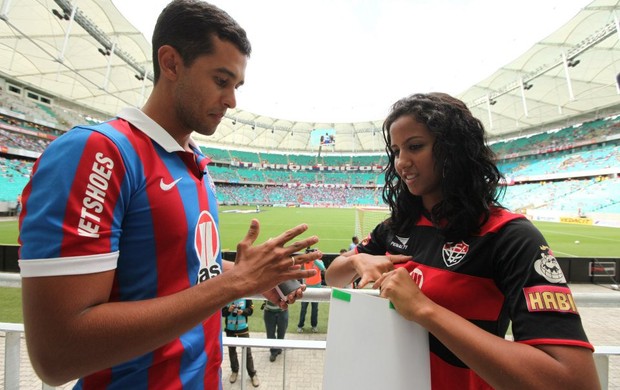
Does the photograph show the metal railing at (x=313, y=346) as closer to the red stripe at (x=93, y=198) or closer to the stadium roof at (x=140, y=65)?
the red stripe at (x=93, y=198)

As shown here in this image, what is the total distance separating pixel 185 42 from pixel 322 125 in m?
59.5

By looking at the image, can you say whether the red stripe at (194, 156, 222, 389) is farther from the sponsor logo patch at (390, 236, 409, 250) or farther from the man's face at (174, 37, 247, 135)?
the sponsor logo patch at (390, 236, 409, 250)

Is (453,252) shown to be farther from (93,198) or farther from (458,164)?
(93,198)

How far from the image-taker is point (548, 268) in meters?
0.99

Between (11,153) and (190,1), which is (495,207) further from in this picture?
(11,153)

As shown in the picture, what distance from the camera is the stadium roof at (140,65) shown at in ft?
64.8

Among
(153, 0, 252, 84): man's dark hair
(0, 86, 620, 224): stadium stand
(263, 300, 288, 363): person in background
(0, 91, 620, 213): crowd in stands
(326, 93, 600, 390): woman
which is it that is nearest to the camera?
(326, 93, 600, 390): woman

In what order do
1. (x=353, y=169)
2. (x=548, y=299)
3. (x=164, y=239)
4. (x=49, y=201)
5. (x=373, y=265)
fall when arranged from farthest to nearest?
(x=353, y=169)
(x=373, y=265)
(x=164, y=239)
(x=548, y=299)
(x=49, y=201)

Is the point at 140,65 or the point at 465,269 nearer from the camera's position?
the point at 465,269

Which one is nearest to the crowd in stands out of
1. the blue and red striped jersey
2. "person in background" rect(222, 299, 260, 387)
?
"person in background" rect(222, 299, 260, 387)

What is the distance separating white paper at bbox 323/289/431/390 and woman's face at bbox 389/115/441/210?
2.26 feet

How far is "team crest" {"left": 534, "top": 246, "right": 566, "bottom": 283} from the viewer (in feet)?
3.17

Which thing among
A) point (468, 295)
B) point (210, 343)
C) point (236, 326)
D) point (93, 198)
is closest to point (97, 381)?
point (210, 343)

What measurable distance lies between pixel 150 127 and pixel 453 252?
139cm
